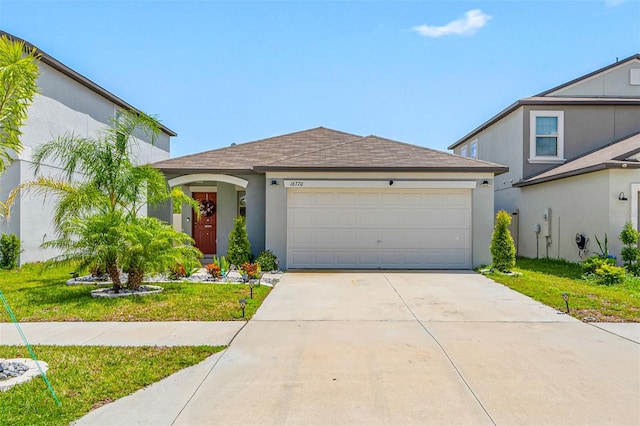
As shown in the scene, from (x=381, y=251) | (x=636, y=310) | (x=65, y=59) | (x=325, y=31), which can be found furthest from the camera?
(x=65, y=59)

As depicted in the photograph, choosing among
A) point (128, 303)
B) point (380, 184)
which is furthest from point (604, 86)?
point (128, 303)

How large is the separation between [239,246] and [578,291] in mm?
8705

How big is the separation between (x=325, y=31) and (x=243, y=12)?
2365 millimetres

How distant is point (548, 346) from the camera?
210 inches

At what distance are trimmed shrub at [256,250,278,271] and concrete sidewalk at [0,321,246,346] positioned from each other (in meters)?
5.22

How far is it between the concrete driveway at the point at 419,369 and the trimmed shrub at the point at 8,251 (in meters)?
8.72

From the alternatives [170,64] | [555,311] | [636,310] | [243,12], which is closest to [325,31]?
[243,12]

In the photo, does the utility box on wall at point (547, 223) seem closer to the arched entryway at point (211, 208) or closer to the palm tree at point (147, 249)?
the arched entryway at point (211, 208)

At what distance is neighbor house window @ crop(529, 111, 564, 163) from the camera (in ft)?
51.3

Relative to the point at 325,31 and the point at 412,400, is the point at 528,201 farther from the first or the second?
the point at 412,400

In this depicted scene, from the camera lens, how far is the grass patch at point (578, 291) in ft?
23.1

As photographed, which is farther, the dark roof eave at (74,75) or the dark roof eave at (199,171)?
the dark roof eave at (199,171)

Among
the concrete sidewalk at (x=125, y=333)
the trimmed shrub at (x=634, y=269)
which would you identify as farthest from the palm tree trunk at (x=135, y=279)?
the trimmed shrub at (x=634, y=269)

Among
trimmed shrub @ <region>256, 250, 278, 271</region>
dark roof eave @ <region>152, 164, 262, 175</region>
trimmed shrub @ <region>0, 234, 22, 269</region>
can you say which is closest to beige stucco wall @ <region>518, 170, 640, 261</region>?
trimmed shrub @ <region>256, 250, 278, 271</region>
